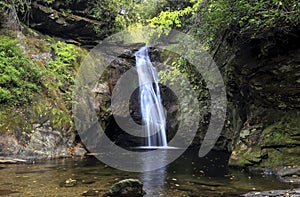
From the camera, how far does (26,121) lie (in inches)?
382

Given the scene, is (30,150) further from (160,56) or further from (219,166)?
(160,56)

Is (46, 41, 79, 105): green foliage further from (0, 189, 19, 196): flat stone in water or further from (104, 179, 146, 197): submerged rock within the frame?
(104, 179, 146, 197): submerged rock

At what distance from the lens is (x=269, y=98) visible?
815 cm

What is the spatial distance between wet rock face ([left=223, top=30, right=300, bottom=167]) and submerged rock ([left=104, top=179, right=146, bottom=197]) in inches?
154

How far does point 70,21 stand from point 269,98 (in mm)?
10713

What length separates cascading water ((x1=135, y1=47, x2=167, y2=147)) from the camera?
1543cm

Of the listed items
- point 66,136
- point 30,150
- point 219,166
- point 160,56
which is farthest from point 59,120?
point 160,56

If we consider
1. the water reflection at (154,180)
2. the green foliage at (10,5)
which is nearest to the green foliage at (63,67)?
A: the green foliage at (10,5)

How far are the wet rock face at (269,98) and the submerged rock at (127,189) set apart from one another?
3.92 metres

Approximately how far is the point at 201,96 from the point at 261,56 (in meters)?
5.73

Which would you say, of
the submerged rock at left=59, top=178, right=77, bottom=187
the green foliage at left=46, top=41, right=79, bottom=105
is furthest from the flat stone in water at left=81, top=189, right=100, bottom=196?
the green foliage at left=46, top=41, right=79, bottom=105

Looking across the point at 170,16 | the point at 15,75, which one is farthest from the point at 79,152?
the point at 170,16

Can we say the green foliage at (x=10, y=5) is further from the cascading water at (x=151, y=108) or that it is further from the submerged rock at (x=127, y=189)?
the submerged rock at (x=127, y=189)

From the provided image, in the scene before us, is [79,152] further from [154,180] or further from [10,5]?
[10,5]
